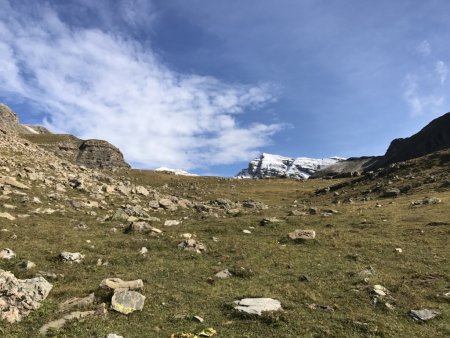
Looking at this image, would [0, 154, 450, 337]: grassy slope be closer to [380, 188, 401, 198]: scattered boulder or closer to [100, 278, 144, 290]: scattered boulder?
[100, 278, 144, 290]: scattered boulder

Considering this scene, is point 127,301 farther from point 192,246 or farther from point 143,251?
point 192,246

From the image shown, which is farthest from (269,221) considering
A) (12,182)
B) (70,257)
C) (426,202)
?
(12,182)

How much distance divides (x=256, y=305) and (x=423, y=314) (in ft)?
22.8

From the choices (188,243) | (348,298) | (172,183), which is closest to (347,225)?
(188,243)

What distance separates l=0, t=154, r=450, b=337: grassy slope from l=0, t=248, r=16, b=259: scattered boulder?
45cm

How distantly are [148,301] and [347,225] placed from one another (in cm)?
2310

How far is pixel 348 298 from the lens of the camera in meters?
19.7

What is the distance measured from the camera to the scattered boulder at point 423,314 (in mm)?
17656

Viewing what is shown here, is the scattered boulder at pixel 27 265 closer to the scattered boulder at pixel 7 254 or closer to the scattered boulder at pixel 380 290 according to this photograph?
the scattered boulder at pixel 7 254

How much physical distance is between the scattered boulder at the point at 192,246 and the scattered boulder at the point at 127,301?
9342 millimetres

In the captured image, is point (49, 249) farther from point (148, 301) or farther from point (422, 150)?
point (422, 150)

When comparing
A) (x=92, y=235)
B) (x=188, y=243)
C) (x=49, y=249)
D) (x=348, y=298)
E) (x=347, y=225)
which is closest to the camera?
(x=348, y=298)

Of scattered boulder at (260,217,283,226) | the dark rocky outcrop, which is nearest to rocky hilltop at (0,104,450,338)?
scattered boulder at (260,217,283,226)

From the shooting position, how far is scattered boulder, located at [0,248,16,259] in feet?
74.5
